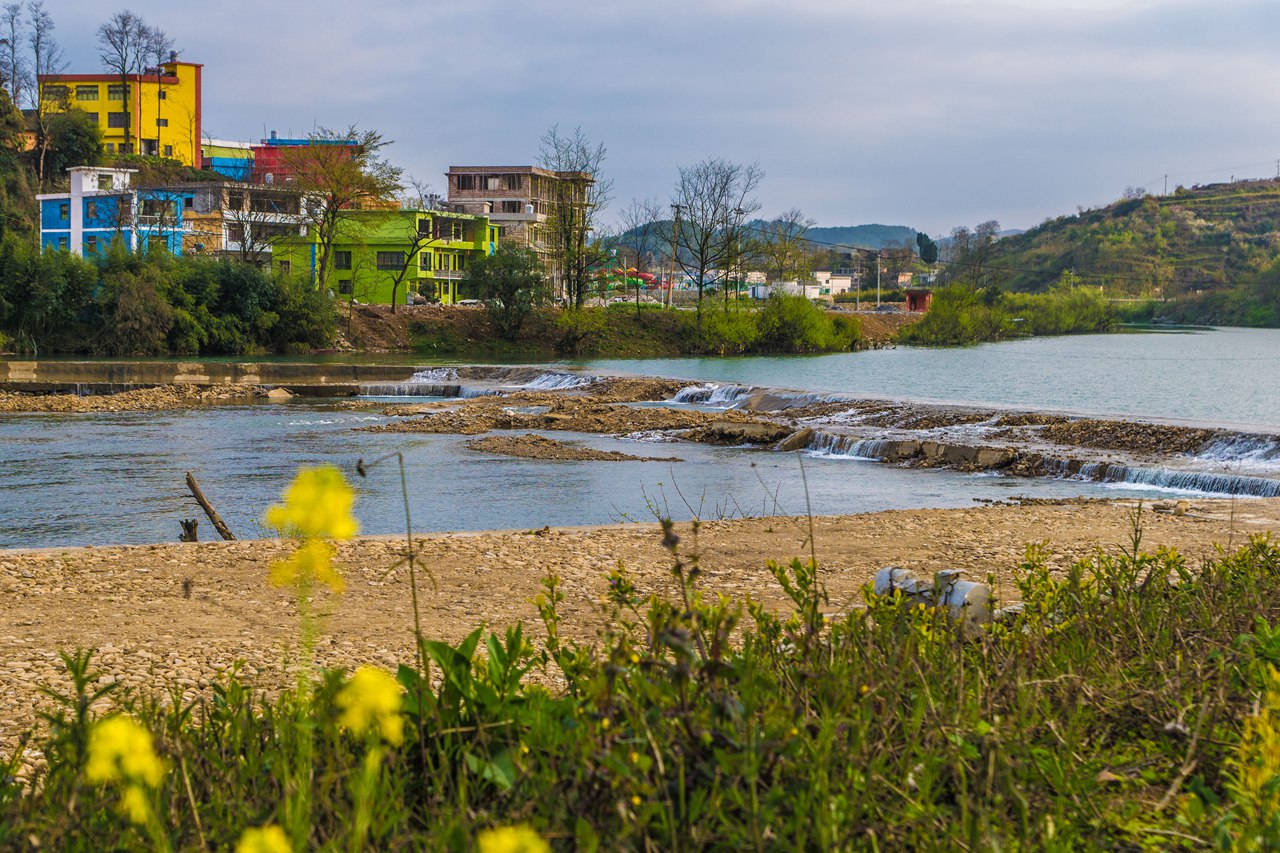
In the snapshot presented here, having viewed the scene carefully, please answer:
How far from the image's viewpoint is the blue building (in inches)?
2436

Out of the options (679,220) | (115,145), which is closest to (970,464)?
(679,220)

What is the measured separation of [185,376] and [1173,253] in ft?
429

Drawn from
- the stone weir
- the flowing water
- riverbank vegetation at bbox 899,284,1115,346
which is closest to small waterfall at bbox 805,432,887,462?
the flowing water

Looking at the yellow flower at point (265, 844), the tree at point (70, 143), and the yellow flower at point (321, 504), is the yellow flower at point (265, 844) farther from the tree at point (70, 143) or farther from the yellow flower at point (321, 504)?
the tree at point (70, 143)

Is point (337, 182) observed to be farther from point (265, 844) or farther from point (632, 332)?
point (265, 844)

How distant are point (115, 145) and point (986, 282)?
8523 cm

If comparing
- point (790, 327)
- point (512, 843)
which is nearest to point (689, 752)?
point (512, 843)

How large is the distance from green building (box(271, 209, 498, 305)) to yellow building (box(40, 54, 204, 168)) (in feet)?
74.1

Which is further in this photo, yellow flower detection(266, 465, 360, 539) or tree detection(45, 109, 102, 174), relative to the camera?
tree detection(45, 109, 102, 174)

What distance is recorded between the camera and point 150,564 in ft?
27.9

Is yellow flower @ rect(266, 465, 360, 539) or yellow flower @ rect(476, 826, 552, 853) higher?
yellow flower @ rect(266, 465, 360, 539)

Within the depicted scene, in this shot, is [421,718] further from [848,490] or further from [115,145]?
[115,145]

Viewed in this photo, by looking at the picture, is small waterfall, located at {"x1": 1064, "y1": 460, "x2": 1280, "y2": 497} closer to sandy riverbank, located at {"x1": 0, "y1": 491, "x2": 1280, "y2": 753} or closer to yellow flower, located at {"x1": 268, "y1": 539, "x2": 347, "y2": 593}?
sandy riverbank, located at {"x1": 0, "y1": 491, "x2": 1280, "y2": 753}

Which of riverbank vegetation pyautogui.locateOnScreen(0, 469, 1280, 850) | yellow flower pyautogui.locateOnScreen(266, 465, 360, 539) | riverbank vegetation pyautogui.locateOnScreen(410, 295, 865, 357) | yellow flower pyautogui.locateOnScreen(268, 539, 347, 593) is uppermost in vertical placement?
riverbank vegetation pyautogui.locateOnScreen(410, 295, 865, 357)
